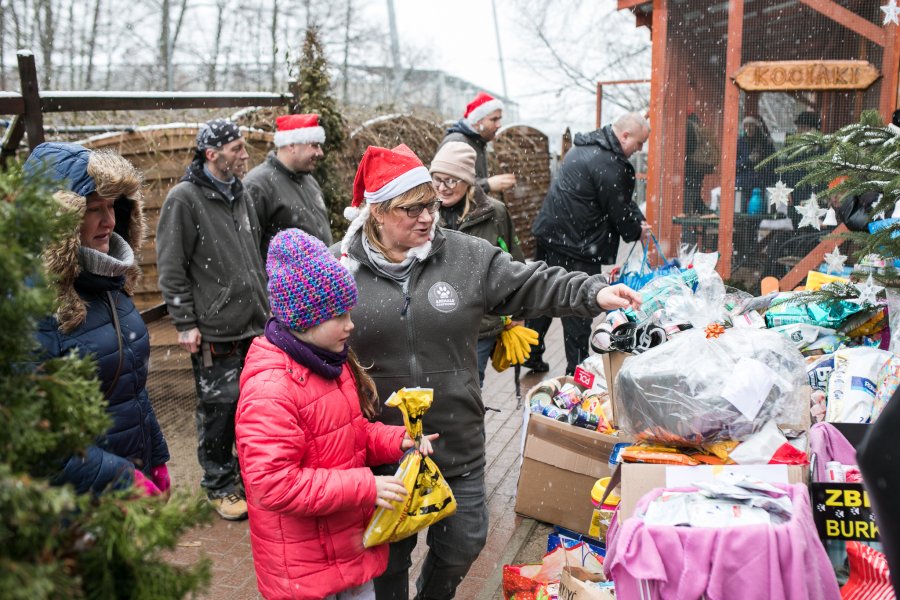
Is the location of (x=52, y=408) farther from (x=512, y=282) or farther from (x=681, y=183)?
(x=681, y=183)

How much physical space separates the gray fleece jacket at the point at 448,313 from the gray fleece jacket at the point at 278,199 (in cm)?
252

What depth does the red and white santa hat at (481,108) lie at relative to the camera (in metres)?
6.42

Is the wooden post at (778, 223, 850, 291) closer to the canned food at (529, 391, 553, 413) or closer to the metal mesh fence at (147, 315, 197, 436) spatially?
the canned food at (529, 391, 553, 413)

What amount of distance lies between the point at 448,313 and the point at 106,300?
118 cm

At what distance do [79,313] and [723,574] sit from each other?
6.77 feet

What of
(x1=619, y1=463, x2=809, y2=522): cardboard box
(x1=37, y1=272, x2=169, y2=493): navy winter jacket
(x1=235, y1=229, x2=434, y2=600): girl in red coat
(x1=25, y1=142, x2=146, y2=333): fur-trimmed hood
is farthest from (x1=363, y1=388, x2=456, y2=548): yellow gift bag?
(x1=25, y1=142, x2=146, y2=333): fur-trimmed hood

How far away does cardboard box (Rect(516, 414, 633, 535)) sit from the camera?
414cm

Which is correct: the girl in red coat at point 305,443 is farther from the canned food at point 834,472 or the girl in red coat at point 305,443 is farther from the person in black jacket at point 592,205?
the person in black jacket at point 592,205

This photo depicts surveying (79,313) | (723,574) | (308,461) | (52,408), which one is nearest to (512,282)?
(308,461)

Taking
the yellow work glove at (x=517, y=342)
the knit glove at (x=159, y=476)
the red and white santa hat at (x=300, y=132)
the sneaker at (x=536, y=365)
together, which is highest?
the red and white santa hat at (x=300, y=132)

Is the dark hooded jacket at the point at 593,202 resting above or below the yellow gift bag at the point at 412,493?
above

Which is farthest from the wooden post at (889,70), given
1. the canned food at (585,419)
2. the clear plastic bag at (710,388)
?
the clear plastic bag at (710,388)

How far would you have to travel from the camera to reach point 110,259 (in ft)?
8.46

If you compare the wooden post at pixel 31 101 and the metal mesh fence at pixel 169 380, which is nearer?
the wooden post at pixel 31 101
